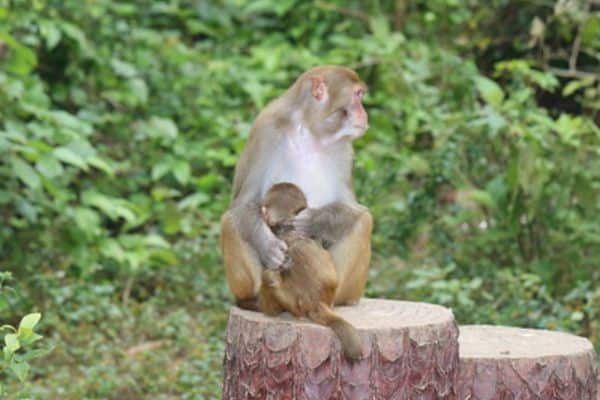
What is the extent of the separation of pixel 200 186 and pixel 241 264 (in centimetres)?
393

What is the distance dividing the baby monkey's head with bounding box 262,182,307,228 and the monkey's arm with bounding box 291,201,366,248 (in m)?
0.17

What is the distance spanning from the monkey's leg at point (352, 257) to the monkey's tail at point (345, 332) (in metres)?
0.37

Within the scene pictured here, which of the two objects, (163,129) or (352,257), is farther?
(163,129)

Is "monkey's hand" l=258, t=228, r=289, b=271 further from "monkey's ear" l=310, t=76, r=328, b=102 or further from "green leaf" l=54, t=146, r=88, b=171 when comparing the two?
"green leaf" l=54, t=146, r=88, b=171

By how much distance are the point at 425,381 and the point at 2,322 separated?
3180mm

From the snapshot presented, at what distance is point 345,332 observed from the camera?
3.96 metres

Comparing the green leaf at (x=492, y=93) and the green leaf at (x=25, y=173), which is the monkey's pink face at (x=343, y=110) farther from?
the green leaf at (x=492, y=93)

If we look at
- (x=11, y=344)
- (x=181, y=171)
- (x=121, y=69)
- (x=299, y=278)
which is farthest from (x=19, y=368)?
(x=121, y=69)

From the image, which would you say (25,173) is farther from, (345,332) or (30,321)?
(345,332)

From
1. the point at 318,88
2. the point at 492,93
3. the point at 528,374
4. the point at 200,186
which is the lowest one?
the point at 528,374

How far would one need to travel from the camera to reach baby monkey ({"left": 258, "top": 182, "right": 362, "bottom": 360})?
13.2ft

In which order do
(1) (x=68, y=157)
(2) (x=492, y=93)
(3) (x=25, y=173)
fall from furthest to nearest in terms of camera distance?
(2) (x=492, y=93), (1) (x=68, y=157), (3) (x=25, y=173)

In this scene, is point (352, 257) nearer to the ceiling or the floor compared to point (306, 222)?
nearer to the floor

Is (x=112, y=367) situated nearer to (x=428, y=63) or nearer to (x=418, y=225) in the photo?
(x=418, y=225)
